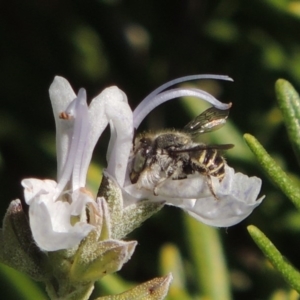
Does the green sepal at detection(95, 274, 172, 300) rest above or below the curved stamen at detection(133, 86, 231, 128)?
below

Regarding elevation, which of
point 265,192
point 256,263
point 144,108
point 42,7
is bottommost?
point 256,263

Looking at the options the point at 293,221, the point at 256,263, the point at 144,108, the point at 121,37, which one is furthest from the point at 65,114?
the point at 121,37

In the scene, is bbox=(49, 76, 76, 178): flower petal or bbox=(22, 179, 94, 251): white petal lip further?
bbox=(49, 76, 76, 178): flower petal

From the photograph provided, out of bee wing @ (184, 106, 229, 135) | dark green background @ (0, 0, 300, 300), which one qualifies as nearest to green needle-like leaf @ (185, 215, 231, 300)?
dark green background @ (0, 0, 300, 300)

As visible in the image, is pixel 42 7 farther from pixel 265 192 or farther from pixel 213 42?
pixel 265 192

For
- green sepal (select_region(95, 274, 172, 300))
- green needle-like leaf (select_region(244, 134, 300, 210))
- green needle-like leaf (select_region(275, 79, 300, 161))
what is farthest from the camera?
green needle-like leaf (select_region(275, 79, 300, 161))

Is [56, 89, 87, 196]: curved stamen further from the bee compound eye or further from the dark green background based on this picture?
the dark green background

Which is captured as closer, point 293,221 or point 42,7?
point 293,221
